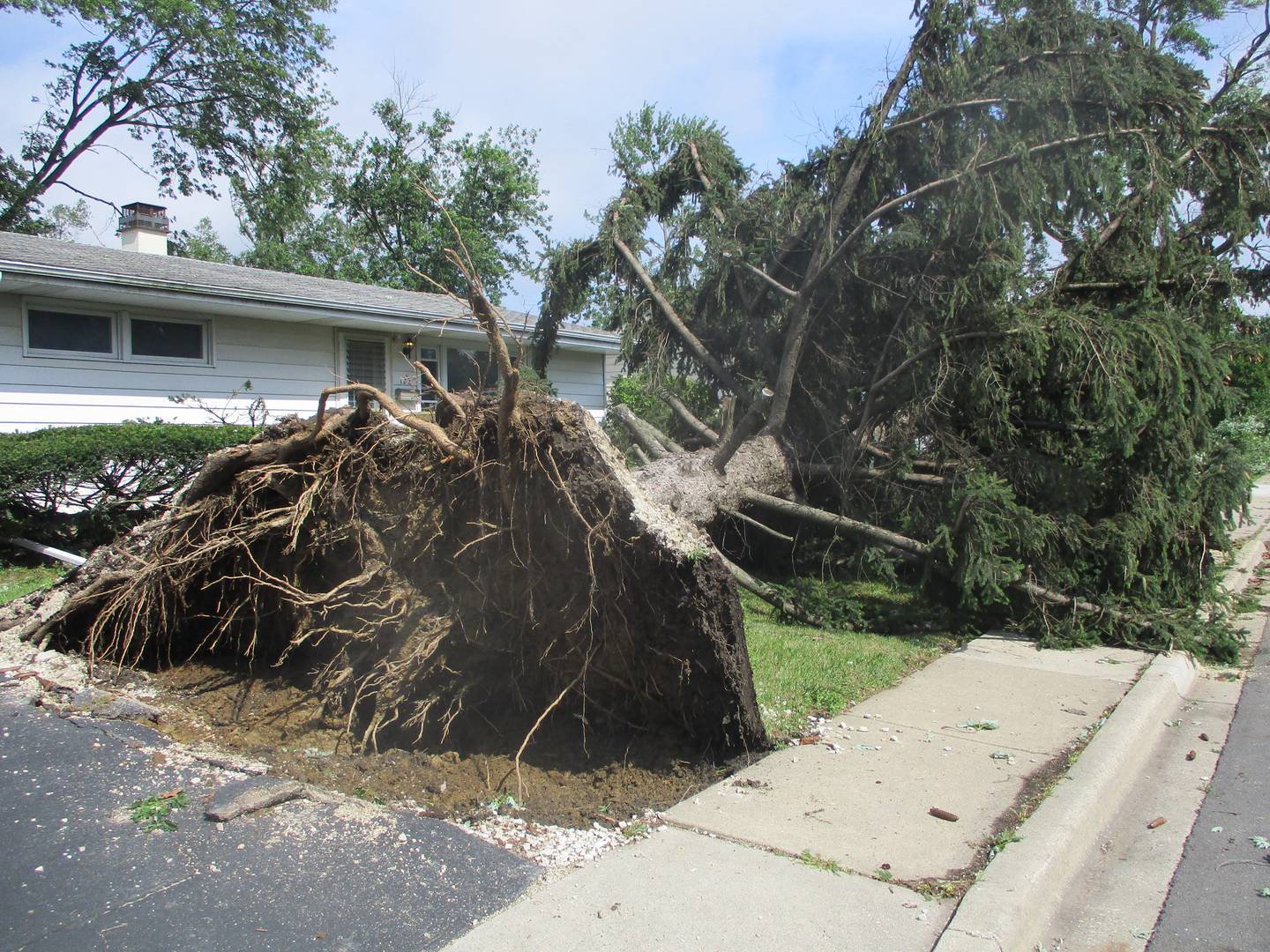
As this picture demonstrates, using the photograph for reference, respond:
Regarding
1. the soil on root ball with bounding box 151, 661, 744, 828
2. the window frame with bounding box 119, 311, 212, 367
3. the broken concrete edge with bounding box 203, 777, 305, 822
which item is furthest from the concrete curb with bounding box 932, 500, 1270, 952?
the window frame with bounding box 119, 311, 212, 367

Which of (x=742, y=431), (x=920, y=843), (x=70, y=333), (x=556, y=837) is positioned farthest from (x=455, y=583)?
(x=70, y=333)

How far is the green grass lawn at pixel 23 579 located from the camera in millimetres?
7507

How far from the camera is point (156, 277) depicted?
39.0ft

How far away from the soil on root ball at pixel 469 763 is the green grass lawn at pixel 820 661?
822mm

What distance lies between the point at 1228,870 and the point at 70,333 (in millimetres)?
12545

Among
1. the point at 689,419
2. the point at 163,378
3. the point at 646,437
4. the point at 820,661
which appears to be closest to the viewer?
the point at 820,661

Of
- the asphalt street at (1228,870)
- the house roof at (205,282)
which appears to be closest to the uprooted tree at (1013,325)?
the asphalt street at (1228,870)

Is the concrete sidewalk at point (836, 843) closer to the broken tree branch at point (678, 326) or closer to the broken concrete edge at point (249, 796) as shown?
the broken concrete edge at point (249, 796)

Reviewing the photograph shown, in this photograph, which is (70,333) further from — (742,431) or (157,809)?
(157,809)

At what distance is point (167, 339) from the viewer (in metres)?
12.6

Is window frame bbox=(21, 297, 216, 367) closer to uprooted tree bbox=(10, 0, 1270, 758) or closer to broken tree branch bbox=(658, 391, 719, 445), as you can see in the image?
uprooted tree bbox=(10, 0, 1270, 758)

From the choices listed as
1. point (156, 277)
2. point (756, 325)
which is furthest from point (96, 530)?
point (756, 325)

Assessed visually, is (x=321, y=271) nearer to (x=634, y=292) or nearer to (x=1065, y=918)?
(x=634, y=292)

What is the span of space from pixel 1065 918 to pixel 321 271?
3138 cm
